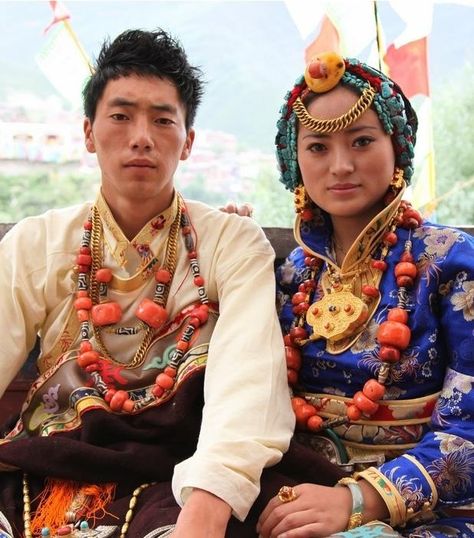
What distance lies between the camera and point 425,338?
1.69 m

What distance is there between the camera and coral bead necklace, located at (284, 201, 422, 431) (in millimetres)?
1691

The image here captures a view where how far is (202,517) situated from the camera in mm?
1395

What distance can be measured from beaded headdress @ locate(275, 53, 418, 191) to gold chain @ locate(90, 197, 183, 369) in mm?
327

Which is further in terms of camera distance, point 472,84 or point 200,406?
point 472,84

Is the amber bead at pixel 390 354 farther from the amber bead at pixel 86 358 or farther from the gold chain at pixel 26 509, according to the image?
the gold chain at pixel 26 509

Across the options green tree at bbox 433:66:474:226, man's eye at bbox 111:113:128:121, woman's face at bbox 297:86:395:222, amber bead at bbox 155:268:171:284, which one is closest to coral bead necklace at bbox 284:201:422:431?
woman's face at bbox 297:86:395:222

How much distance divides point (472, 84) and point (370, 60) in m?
Answer: 0.93

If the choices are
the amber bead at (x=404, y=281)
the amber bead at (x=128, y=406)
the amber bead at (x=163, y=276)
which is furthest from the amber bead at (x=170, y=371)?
the amber bead at (x=404, y=281)

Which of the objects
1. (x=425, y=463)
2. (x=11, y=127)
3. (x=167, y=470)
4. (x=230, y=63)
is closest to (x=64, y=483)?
(x=167, y=470)

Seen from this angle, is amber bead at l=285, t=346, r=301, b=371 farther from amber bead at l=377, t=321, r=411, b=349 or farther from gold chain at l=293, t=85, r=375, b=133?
gold chain at l=293, t=85, r=375, b=133

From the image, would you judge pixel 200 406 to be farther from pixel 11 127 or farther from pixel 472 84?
pixel 472 84

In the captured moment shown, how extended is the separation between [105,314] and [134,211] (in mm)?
258

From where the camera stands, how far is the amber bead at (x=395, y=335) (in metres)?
1.67

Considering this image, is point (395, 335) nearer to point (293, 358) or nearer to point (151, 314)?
point (293, 358)
